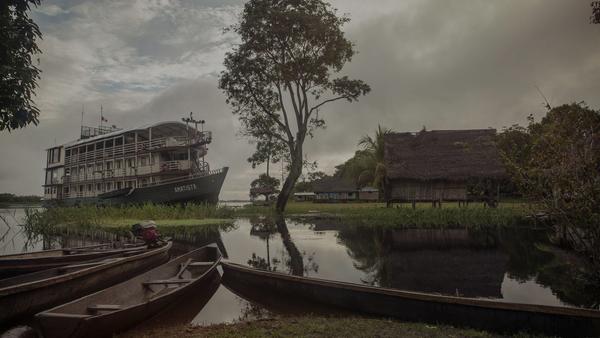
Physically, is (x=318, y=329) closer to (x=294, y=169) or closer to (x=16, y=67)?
(x=16, y=67)

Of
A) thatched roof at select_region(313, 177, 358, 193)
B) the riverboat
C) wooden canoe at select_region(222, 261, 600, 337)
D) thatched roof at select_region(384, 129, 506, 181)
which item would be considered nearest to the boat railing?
the riverboat

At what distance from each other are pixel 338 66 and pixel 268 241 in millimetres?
16390

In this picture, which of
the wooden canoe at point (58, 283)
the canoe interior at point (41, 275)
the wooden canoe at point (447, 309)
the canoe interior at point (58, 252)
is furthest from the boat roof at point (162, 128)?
the wooden canoe at point (447, 309)

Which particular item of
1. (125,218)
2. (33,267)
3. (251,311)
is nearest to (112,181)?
(125,218)

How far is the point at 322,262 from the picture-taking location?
11.0 m

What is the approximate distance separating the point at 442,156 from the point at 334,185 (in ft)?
117

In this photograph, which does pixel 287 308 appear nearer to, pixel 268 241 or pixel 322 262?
pixel 322 262

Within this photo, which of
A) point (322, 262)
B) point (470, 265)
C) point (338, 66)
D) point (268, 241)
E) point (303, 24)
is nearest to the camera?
point (470, 265)

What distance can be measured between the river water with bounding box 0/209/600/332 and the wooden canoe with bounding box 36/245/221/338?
0.46 metres

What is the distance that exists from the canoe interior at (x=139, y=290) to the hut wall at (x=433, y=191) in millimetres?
18452

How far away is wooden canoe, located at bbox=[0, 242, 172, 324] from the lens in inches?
220

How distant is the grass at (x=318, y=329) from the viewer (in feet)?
16.5

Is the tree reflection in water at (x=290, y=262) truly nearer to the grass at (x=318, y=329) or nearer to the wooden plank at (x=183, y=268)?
the wooden plank at (x=183, y=268)

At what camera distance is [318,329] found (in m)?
5.29
